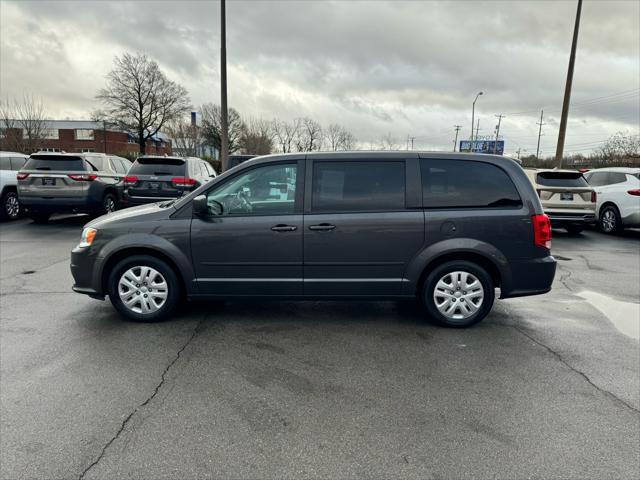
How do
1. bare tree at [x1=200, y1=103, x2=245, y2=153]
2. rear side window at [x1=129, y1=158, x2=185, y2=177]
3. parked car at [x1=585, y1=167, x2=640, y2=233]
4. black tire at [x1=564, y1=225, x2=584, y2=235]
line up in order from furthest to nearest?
bare tree at [x1=200, y1=103, x2=245, y2=153] < black tire at [x1=564, y1=225, x2=584, y2=235] < rear side window at [x1=129, y1=158, x2=185, y2=177] < parked car at [x1=585, y1=167, x2=640, y2=233]

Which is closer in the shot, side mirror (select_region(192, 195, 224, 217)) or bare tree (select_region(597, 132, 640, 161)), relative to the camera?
side mirror (select_region(192, 195, 224, 217))

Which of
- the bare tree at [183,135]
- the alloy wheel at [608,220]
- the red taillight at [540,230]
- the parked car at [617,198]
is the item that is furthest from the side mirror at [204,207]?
the bare tree at [183,135]

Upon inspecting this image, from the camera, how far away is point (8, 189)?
38.7 feet

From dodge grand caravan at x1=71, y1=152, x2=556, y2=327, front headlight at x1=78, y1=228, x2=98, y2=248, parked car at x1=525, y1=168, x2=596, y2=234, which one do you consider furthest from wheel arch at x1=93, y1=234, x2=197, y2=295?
parked car at x1=525, y1=168, x2=596, y2=234

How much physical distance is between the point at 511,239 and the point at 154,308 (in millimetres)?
3867

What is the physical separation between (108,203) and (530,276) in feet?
36.0

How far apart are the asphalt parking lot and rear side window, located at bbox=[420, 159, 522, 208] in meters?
1.37

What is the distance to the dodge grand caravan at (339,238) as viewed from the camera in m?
4.29

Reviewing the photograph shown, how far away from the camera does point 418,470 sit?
2.32m

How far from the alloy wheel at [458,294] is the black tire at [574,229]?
8043 millimetres

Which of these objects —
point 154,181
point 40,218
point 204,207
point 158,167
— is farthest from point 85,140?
point 204,207

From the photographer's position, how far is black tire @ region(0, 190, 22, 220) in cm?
1180

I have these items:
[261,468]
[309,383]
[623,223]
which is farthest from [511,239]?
[623,223]

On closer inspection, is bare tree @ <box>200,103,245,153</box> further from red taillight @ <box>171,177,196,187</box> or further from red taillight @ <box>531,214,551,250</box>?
red taillight @ <box>531,214,551,250</box>
